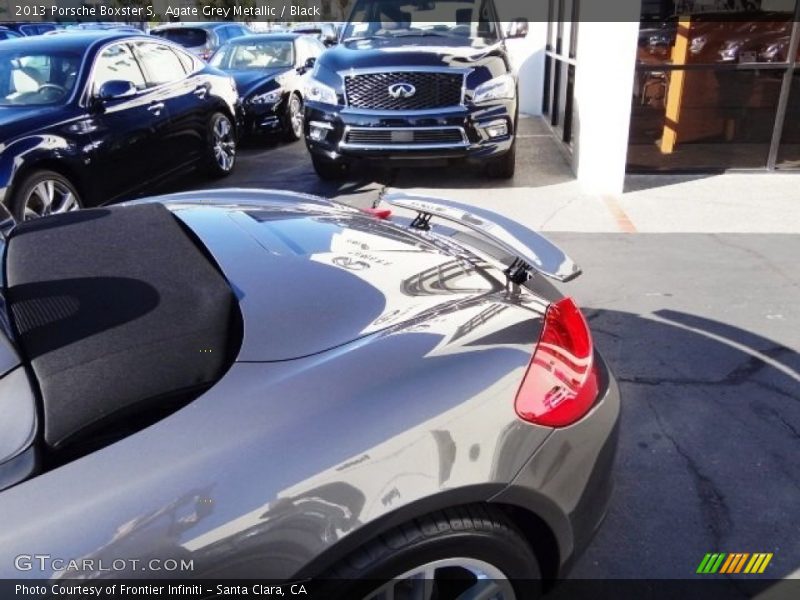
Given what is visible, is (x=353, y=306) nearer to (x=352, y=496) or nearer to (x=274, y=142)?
(x=352, y=496)

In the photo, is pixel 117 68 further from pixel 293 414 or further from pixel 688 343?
pixel 293 414

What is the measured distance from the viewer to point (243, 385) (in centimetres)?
139

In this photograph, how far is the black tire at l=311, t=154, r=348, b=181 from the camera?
736cm

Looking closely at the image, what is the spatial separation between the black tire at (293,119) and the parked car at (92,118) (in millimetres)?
2656

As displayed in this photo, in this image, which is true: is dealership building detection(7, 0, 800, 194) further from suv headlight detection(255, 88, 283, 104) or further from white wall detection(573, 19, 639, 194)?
suv headlight detection(255, 88, 283, 104)

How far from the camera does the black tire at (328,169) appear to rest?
7.36 metres

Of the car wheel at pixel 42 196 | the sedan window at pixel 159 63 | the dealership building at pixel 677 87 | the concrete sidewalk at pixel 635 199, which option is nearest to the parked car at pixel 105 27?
the sedan window at pixel 159 63

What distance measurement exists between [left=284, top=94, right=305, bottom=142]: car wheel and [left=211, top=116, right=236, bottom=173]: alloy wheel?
2066 millimetres

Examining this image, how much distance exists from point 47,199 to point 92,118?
35.2 inches

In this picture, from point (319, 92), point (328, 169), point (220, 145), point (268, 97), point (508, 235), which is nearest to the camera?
point (508, 235)

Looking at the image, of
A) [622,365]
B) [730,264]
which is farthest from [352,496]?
[730,264]

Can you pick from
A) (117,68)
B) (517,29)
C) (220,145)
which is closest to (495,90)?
(517,29)

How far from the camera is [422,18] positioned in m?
7.91

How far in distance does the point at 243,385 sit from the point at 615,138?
628cm
